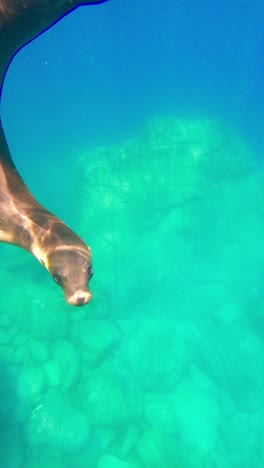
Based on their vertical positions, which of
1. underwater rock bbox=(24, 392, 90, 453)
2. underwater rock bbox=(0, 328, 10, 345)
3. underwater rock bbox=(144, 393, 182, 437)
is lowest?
underwater rock bbox=(144, 393, 182, 437)

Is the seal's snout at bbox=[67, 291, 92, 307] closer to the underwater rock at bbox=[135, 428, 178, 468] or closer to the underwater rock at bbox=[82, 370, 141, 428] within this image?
the underwater rock at bbox=[82, 370, 141, 428]

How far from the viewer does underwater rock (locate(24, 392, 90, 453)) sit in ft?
29.6

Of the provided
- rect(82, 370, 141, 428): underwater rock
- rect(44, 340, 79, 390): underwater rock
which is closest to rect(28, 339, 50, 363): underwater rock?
rect(44, 340, 79, 390): underwater rock

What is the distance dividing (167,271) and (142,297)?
1.65 meters

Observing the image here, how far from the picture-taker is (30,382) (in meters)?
9.70

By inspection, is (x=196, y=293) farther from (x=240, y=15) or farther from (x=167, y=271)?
(x=240, y=15)

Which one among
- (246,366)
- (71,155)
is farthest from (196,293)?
(71,155)

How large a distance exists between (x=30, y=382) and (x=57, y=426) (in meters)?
1.34

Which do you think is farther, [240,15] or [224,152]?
[240,15]

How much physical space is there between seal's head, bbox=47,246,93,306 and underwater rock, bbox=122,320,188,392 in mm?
9557

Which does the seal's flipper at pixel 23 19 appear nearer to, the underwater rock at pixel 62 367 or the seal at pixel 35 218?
the seal at pixel 35 218

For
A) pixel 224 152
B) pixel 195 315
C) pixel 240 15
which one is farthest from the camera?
pixel 240 15

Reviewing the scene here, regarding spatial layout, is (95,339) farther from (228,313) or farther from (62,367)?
(228,313)

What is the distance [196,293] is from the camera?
14.8 meters
